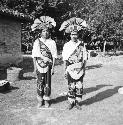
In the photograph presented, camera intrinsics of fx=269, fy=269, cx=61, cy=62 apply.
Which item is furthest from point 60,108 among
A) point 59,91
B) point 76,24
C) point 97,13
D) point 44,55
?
point 97,13

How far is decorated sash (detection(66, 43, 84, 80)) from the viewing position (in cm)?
686

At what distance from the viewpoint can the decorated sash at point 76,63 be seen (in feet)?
22.5

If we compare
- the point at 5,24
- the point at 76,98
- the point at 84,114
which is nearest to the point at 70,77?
the point at 76,98

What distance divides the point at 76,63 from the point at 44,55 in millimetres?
847

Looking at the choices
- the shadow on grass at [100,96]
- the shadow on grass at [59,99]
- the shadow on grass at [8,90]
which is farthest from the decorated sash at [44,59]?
the shadow on grass at [8,90]

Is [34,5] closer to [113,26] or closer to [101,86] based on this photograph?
[113,26]

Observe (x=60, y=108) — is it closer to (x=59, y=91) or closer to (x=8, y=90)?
(x=59, y=91)

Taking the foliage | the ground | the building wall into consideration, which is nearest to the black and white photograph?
the ground

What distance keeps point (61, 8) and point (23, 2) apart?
6266mm

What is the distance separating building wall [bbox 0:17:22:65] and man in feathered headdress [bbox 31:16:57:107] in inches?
350

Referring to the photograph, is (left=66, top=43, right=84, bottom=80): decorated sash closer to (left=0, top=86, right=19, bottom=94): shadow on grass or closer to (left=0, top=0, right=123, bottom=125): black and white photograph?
(left=0, top=0, right=123, bottom=125): black and white photograph

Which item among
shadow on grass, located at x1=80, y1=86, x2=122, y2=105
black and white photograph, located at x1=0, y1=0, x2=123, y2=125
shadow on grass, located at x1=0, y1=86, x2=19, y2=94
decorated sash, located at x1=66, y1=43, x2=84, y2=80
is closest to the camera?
black and white photograph, located at x1=0, y1=0, x2=123, y2=125

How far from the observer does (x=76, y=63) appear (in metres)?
6.88

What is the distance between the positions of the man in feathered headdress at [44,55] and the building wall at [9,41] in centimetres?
889
